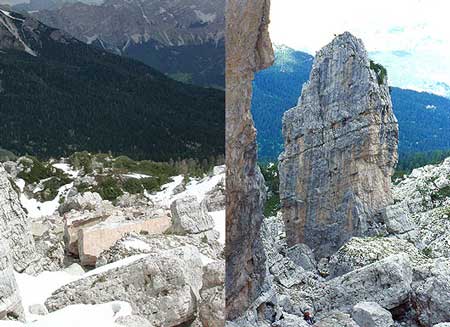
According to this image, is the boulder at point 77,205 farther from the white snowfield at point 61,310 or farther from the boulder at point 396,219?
the boulder at point 396,219

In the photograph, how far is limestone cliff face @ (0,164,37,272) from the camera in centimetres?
270

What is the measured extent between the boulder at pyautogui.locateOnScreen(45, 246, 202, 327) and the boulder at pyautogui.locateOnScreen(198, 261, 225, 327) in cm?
7

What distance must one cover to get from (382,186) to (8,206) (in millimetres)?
18961

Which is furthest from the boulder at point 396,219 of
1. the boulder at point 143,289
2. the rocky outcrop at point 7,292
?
the rocky outcrop at point 7,292

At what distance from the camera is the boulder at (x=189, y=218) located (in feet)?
12.3

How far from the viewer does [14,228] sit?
2.81m

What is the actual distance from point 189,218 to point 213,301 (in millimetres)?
1154

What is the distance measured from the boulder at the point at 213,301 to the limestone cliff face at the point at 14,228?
99 centimetres

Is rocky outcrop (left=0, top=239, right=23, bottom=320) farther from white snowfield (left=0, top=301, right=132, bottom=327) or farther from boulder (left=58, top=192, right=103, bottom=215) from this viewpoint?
boulder (left=58, top=192, right=103, bottom=215)

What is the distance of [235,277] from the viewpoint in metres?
3.58

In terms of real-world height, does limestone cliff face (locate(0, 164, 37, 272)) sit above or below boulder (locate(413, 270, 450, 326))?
above

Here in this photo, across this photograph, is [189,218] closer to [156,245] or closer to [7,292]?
[156,245]

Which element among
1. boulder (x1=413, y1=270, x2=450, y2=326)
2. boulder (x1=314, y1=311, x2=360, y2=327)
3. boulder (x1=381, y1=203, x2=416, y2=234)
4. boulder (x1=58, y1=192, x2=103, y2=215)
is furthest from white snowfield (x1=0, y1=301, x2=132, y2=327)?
boulder (x1=381, y1=203, x2=416, y2=234)

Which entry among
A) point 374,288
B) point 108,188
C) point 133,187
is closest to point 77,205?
point 374,288
